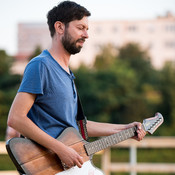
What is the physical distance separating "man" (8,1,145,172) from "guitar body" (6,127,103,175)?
53 mm

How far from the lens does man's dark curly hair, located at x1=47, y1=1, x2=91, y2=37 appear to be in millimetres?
2359

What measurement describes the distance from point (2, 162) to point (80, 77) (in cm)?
679

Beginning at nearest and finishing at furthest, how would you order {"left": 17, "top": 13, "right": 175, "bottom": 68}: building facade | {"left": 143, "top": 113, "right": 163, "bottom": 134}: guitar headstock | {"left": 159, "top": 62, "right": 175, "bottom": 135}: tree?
{"left": 143, "top": 113, "right": 163, "bottom": 134}: guitar headstock
{"left": 159, "top": 62, "right": 175, "bottom": 135}: tree
{"left": 17, "top": 13, "right": 175, "bottom": 68}: building facade

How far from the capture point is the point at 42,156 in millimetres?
2168

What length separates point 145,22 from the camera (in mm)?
50219

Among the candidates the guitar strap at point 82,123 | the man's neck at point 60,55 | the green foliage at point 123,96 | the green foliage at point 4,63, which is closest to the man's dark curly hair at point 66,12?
the man's neck at point 60,55

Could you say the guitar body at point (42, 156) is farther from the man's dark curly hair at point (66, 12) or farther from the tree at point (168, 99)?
the tree at point (168, 99)

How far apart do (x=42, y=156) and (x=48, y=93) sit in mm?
365

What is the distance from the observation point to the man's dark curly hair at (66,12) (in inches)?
92.9

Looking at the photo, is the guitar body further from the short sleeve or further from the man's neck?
the man's neck

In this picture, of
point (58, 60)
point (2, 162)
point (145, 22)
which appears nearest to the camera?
point (58, 60)

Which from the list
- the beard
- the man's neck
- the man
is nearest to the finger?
the man

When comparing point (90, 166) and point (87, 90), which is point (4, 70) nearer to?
point (87, 90)

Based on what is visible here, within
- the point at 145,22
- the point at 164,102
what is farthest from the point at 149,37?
the point at 164,102
